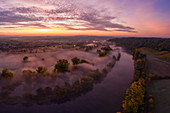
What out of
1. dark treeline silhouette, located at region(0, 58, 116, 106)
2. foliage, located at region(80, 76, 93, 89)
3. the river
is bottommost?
the river

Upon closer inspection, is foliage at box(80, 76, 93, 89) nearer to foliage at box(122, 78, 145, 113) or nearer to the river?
the river

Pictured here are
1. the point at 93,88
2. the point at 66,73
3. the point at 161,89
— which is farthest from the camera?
the point at 66,73

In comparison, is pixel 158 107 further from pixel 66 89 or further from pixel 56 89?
pixel 56 89

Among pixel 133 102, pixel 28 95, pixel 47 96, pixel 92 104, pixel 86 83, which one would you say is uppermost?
pixel 133 102

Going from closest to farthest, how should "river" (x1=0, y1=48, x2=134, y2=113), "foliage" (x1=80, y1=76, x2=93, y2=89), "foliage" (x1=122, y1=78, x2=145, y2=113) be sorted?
"foliage" (x1=122, y1=78, x2=145, y2=113) → "river" (x1=0, y1=48, x2=134, y2=113) → "foliage" (x1=80, y1=76, x2=93, y2=89)

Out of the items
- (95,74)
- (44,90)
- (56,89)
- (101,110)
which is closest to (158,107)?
(101,110)

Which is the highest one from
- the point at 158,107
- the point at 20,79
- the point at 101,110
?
the point at 20,79

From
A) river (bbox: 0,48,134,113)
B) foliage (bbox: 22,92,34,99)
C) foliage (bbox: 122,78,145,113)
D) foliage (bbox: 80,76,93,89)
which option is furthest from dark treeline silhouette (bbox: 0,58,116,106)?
foliage (bbox: 122,78,145,113)

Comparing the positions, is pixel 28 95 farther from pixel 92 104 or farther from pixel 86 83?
pixel 92 104

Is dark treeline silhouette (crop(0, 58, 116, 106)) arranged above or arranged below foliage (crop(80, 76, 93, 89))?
below

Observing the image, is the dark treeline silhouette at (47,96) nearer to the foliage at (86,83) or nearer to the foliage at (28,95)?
the foliage at (28,95)

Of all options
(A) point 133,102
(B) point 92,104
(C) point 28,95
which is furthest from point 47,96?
(A) point 133,102
